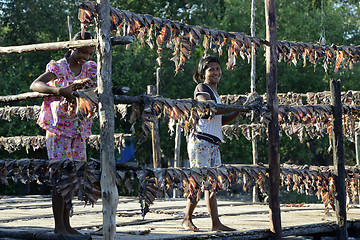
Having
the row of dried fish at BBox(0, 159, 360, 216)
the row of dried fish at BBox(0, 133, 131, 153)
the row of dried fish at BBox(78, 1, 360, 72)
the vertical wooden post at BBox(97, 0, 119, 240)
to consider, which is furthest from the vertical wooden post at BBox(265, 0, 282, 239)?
the row of dried fish at BBox(0, 133, 131, 153)

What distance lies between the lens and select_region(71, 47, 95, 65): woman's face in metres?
4.26

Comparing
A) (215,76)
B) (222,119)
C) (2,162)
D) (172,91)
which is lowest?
(2,162)

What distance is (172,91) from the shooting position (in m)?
19.2

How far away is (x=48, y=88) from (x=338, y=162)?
112 inches

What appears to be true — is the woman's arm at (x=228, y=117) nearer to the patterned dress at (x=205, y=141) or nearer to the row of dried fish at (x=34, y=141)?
the patterned dress at (x=205, y=141)

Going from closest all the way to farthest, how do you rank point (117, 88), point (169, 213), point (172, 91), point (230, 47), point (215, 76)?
point (117, 88), point (230, 47), point (215, 76), point (169, 213), point (172, 91)

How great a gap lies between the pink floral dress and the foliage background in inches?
315

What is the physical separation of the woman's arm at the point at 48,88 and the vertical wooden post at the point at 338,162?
2614mm

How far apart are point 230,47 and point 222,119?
2.86ft

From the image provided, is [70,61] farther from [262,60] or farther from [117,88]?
[262,60]

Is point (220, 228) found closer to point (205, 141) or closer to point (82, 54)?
point (205, 141)

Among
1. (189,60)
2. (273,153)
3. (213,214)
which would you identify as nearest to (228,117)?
(273,153)

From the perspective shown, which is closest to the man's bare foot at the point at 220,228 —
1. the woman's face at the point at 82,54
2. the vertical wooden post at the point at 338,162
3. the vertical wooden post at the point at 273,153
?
the vertical wooden post at the point at 273,153

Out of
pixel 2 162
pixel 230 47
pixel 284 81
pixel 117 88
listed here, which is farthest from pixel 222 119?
pixel 284 81
